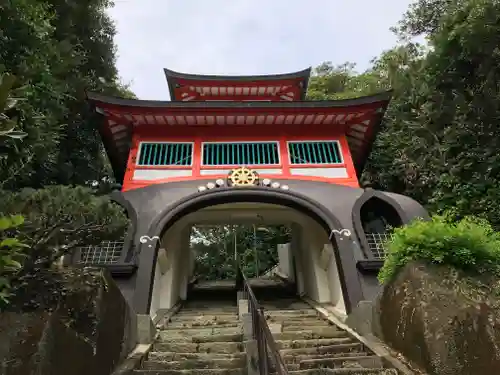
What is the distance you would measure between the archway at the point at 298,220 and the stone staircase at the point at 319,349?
820 millimetres

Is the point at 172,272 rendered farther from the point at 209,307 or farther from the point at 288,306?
the point at 288,306

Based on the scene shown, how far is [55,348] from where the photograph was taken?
3527 millimetres

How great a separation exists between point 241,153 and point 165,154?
1.91 meters

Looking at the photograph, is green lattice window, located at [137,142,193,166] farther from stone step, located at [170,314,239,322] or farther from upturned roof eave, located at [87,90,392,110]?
stone step, located at [170,314,239,322]

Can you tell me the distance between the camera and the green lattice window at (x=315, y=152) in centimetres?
976

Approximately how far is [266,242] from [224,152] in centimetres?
1510

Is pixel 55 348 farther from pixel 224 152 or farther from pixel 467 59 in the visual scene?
pixel 467 59

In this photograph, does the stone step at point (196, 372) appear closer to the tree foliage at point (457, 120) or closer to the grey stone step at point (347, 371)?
the grey stone step at point (347, 371)

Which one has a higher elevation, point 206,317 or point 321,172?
point 321,172

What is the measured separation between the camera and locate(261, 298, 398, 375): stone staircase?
4.67 meters

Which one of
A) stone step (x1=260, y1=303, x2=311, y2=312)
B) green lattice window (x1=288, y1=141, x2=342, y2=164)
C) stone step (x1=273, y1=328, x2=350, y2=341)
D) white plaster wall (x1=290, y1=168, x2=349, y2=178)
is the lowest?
stone step (x1=273, y1=328, x2=350, y2=341)

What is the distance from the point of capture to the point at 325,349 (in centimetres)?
539

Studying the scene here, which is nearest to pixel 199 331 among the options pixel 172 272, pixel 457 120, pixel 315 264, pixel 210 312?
pixel 210 312

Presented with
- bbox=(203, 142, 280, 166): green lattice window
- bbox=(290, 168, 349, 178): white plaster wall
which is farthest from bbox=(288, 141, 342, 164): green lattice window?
bbox=(203, 142, 280, 166): green lattice window
